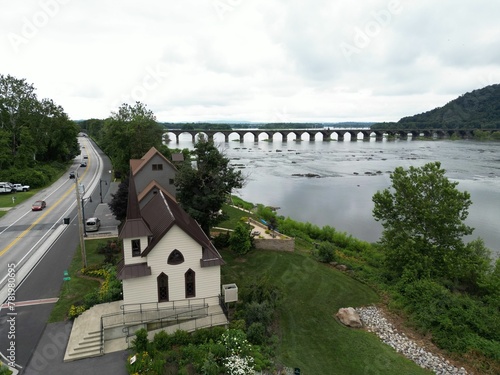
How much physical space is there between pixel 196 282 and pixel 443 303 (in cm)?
1527

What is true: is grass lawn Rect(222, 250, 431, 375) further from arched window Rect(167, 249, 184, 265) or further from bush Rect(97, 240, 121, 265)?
bush Rect(97, 240, 121, 265)

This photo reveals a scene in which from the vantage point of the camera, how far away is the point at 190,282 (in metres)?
19.9

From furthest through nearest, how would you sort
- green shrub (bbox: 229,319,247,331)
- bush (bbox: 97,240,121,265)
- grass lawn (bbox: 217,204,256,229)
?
grass lawn (bbox: 217,204,256,229), bush (bbox: 97,240,121,265), green shrub (bbox: 229,319,247,331)

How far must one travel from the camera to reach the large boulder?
20219 millimetres

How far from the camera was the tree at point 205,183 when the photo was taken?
2753 cm

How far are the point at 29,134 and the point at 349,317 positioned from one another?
60604mm

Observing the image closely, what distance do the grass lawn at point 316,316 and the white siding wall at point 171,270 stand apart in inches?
150

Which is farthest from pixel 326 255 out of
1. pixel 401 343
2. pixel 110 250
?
pixel 110 250

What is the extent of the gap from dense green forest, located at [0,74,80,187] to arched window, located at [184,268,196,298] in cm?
4490

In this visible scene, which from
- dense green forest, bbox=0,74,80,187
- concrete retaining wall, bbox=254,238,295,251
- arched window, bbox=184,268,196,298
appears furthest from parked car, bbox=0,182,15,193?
arched window, bbox=184,268,196,298

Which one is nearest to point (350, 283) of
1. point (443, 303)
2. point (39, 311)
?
point (443, 303)

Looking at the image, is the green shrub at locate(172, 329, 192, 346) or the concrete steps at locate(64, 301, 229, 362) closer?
the concrete steps at locate(64, 301, 229, 362)

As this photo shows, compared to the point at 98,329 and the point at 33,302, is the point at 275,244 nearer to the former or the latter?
the point at 98,329

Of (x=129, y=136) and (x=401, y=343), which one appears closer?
(x=401, y=343)
